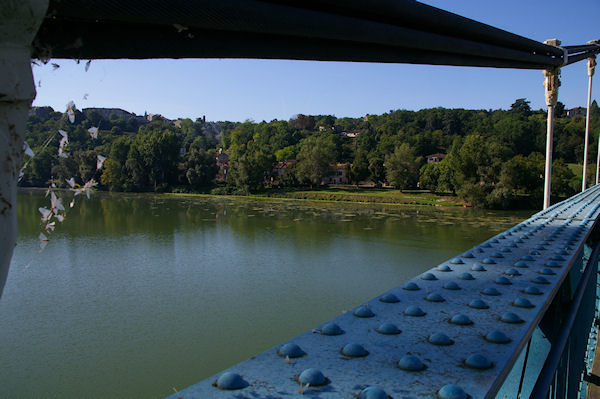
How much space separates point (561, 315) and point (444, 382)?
112cm

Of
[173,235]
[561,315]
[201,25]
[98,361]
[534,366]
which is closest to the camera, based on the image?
[201,25]

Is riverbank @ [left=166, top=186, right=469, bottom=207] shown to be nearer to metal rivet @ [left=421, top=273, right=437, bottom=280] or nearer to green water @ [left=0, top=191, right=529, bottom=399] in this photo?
green water @ [left=0, top=191, right=529, bottom=399]

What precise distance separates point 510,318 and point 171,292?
28.3 feet

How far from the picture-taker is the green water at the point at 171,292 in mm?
6031

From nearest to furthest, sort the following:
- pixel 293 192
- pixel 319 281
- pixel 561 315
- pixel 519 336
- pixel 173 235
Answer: pixel 519 336, pixel 561 315, pixel 319 281, pixel 173 235, pixel 293 192

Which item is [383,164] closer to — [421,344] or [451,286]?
[451,286]

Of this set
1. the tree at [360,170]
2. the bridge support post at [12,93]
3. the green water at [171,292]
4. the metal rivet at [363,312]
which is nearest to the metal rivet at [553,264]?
the metal rivet at [363,312]

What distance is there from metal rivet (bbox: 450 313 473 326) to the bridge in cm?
1

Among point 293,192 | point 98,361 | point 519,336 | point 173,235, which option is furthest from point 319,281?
point 293,192

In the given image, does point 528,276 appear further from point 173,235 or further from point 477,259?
point 173,235

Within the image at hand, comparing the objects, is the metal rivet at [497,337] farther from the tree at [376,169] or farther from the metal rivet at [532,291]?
the tree at [376,169]

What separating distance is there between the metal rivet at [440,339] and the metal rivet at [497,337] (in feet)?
0.28

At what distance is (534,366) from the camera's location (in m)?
1.50

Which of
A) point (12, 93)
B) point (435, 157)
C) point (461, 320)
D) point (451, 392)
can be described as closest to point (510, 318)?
point (461, 320)
